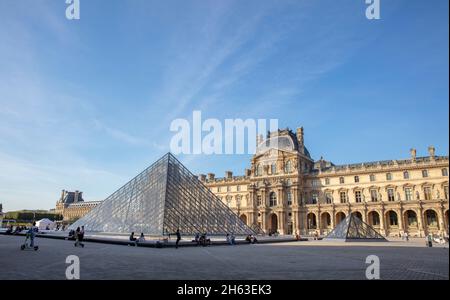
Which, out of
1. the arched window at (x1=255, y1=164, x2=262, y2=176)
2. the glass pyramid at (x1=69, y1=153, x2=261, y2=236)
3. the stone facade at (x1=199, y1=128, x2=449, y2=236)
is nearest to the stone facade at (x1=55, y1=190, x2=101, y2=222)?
the stone facade at (x1=199, y1=128, x2=449, y2=236)

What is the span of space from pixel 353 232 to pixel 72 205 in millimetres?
107344

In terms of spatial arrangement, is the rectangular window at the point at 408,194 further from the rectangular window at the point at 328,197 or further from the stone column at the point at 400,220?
the rectangular window at the point at 328,197

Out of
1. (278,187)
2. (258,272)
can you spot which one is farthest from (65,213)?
(258,272)

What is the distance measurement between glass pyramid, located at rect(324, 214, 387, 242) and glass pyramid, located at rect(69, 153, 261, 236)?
8591 millimetres

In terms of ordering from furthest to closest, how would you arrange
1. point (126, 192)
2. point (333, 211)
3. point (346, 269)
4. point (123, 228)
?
point (333, 211)
point (126, 192)
point (123, 228)
point (346, 269)

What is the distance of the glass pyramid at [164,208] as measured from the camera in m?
23.0

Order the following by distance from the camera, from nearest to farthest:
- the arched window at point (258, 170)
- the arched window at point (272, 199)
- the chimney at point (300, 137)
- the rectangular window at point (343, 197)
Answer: the rectangular window at point (343, 197)
the arched window at point (272, 199)
the chimney at point (300, 137)
the arched window at point (258, 170)

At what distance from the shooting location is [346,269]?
902 cm

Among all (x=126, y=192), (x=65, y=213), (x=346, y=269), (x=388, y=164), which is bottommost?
(x=65, y=213)

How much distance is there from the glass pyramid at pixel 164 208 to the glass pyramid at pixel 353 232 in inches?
338

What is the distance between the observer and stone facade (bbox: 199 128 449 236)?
4272 cm

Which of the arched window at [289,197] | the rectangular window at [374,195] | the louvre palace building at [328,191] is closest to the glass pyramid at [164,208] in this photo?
the louvre palace building at [328,191]

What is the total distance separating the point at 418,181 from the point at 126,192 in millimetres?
38441

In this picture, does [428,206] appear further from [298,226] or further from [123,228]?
[123,228]
